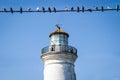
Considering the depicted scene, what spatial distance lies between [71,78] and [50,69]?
1.85 metres

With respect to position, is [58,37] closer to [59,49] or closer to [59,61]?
[59,49]

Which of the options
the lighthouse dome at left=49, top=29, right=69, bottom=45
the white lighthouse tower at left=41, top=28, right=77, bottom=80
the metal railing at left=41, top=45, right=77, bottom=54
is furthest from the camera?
the lighthouse dome at left=49, top=29, right=69, bottom=45

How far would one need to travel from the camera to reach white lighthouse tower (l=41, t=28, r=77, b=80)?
30.3m

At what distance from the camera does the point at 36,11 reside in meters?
22.5

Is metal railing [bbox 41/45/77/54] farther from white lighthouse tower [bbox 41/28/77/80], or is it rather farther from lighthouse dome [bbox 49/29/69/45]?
lighthouse dome [bbox 49/29/69/45]

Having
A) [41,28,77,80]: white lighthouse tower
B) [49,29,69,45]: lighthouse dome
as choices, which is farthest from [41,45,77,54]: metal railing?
[49,29,69,45]: lighthouse dome

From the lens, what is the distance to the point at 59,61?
30344 mm

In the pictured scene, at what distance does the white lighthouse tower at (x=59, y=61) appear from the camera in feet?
99.3

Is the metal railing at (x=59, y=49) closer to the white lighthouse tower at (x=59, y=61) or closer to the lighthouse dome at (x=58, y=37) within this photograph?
the white lighthouse tower at (x=59, y=61)

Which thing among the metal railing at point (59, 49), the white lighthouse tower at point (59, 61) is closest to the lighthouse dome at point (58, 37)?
the white lighthouse tower at point (59, 61)

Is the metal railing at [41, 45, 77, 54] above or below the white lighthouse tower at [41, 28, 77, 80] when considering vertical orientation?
above

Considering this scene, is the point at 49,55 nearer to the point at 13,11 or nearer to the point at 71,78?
the point at 71,78

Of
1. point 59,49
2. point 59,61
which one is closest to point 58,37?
point 59,49

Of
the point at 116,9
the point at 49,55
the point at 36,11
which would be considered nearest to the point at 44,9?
the point at 36,11
